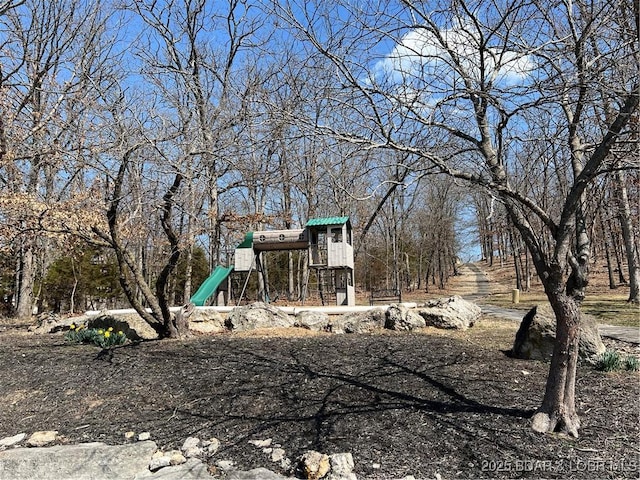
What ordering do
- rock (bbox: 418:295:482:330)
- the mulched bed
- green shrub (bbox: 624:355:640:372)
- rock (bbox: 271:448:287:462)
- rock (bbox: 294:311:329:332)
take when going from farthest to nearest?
1. rock (bbox: 294:311:329:332)
2. rock (bbox: 418:295:482:330)
3. green shrub (bbox: 624:355:640:372)
4. rock (bbox: 271:448:287:462)
5. the mulched bed

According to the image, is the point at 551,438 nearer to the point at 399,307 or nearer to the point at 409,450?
the point at 409,450

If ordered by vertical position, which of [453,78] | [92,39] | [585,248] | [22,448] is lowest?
[22,448]

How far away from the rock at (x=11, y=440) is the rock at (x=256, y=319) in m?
4.63

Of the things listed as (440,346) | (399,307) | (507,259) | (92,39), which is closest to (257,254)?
(399,307)

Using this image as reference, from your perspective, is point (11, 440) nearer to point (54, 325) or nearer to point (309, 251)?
point (54, 325)

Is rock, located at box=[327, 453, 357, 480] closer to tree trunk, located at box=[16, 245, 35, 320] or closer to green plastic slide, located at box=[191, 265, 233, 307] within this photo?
green plastic slide, located at box=[191, 265, 233, 307]

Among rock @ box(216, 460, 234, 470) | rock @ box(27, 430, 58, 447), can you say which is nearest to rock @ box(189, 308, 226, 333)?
rock @ box(27, 430, 58, 447)

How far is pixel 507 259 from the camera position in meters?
41.1

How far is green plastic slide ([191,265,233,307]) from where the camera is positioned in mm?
12000

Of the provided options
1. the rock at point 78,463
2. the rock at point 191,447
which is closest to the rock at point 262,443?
the rock at point 191,447

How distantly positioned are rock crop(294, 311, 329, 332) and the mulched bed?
2.09 metres

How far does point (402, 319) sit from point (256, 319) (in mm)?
2807

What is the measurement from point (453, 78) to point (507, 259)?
41992mm

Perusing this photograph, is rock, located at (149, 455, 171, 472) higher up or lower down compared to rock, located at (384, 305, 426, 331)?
lower down
